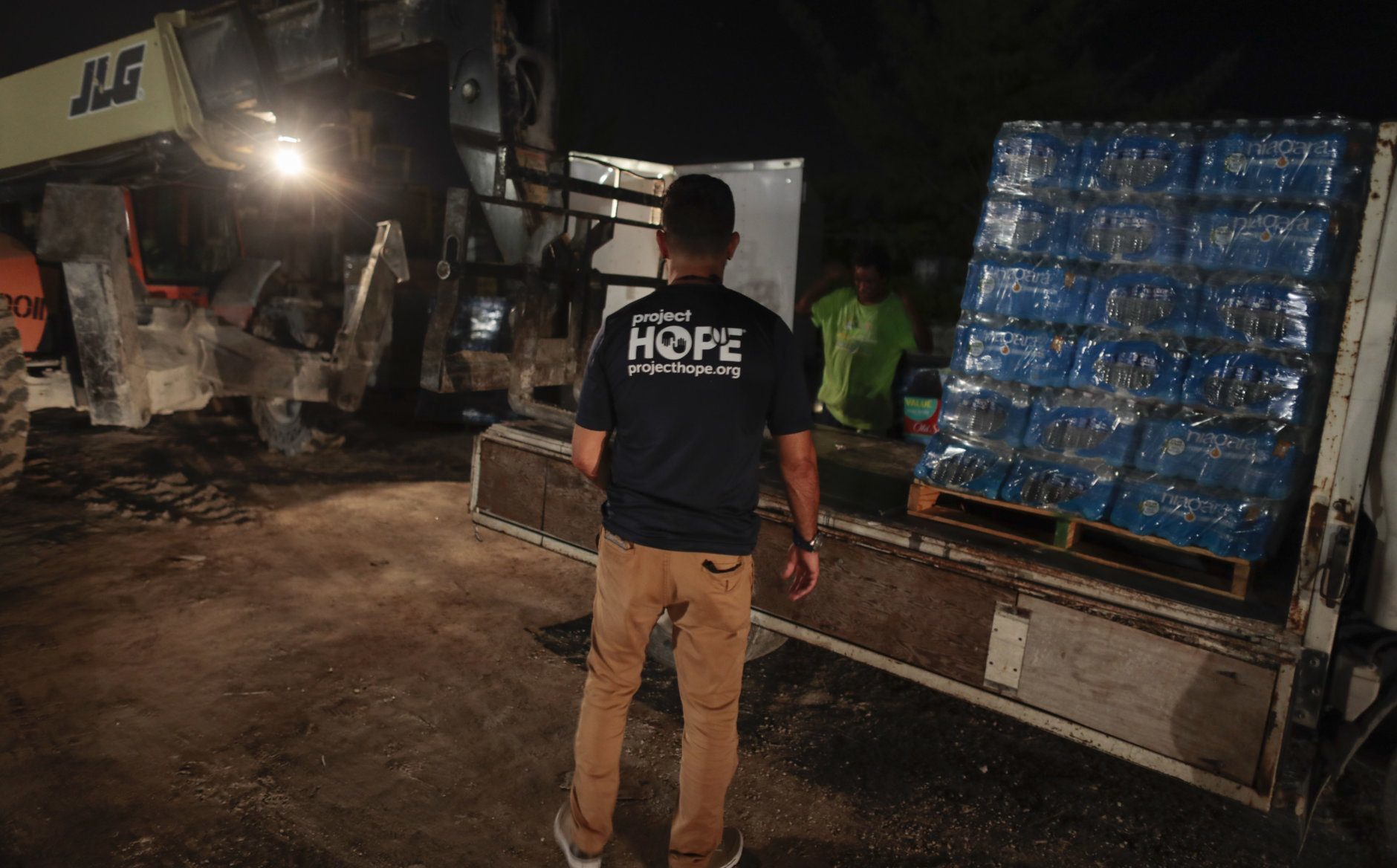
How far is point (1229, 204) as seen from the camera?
2898mm

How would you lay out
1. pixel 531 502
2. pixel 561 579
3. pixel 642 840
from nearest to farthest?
pixel 642 840 < pixel 531 502 < pixel 561 579

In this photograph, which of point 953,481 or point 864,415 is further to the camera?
point 864,415

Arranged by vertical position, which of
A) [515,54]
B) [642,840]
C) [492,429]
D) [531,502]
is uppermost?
[515,54]

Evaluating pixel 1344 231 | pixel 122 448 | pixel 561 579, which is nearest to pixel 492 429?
pixel 561 579

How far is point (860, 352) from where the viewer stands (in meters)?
A: 5.80

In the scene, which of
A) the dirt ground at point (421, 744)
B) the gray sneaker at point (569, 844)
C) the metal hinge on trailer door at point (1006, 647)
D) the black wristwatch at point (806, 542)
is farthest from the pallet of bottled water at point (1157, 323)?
the gray sneaker at point (569, 844)

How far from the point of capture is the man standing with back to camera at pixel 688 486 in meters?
2.59

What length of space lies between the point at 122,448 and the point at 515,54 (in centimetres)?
547

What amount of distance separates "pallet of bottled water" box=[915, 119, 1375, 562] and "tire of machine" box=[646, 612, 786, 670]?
4.22 ft

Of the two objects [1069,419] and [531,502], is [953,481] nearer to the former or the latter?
[1069,419]

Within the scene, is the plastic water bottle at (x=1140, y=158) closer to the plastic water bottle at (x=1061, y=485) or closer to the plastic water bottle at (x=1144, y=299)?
the plastic water bottle at (x=1144, y=299)

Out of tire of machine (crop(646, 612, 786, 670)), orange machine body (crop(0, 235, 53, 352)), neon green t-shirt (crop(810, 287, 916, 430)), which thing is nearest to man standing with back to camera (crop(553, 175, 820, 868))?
tire of machine (crop(646, 612, 786, 670))

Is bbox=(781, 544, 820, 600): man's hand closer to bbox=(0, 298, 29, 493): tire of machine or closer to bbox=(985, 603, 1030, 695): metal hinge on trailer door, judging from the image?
bbox=(985, 603, 1030, 695): metal hinge on trailer door

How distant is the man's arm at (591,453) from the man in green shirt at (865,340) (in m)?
3.23
